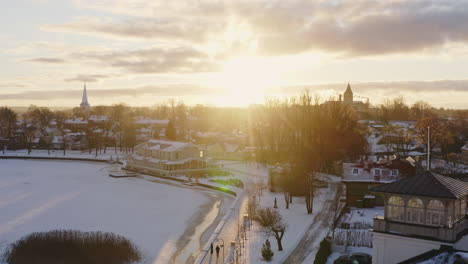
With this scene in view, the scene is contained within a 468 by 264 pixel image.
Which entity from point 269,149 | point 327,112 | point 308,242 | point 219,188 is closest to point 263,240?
point 308,242

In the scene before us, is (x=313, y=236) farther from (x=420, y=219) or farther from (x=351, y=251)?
(x=420, y=219)

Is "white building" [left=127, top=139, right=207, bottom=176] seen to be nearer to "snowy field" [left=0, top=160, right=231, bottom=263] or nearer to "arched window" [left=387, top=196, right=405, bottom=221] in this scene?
"snowy field" [left=0, top=160, right=231, bottom=263]

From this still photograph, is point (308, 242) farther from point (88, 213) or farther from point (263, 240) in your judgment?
point (88, 213)

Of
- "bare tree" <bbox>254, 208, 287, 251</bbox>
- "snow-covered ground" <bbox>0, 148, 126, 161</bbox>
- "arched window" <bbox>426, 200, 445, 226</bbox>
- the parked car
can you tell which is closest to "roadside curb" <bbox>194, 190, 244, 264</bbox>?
"bare tree" <bbox>254, 208, 287, 251</bbox>

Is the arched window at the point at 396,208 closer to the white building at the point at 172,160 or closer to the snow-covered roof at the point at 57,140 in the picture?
the white building at the point at 172,160

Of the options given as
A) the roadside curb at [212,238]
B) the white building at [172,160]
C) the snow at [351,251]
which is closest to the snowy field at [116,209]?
the roadside curb at [212,238]

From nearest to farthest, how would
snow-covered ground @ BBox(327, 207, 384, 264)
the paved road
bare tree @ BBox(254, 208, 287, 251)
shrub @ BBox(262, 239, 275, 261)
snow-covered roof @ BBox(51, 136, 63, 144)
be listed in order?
shrub @ BBox(262, 239, 275, 261)
the paved road
snow-covered ground @ BBox(327, 207, 384, 264)
bare tree @ BBox(254, 208, 287, 251)
snow-covered roof @ BBox(51, 136, 63, 144)

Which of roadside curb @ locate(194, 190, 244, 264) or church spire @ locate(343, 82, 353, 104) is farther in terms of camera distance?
church spire @ locate(343, 82, 353, 104)
